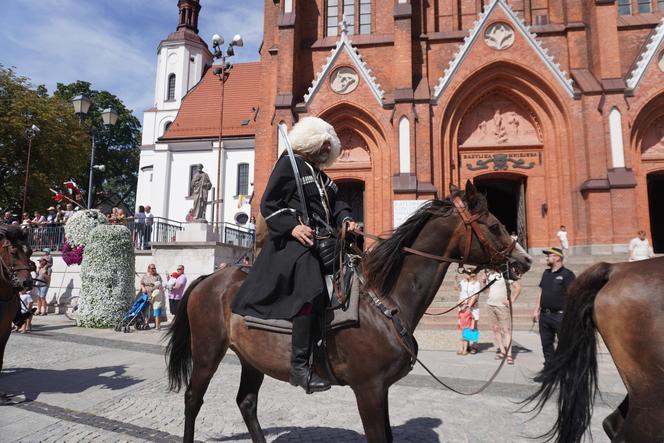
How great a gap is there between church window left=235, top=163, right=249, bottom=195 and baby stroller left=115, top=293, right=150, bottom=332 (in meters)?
22.6

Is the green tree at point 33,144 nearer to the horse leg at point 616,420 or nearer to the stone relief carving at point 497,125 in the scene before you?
the stone relief carving at point 497,125

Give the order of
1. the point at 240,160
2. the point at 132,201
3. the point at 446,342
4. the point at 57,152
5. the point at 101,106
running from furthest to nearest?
the point at 132,201 → the point at 101,106 → the point at 240,160 → the point at 57,152 → the point at 446,342

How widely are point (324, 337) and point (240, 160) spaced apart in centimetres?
3335

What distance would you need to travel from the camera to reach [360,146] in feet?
69.5

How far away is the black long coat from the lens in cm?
304

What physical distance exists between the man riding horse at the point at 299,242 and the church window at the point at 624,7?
959 inches

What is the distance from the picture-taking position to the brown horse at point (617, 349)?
287cm

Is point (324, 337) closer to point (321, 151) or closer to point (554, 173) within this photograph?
point (321, 151)

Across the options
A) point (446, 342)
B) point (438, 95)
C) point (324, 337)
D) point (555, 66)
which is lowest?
point (446, 342)

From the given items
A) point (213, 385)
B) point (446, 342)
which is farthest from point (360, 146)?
point (213, 385)

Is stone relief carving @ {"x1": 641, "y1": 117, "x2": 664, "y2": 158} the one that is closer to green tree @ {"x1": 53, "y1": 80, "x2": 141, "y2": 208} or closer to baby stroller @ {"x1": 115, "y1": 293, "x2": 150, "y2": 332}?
baby stroller @ {"x1": 115, "y1": 293, "x2": 150, "y2": 332}

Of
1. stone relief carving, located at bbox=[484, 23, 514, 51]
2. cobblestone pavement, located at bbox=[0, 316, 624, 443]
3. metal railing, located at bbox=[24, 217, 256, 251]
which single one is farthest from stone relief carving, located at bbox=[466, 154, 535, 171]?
cobblestone pavement, located at bbox=[0, 316, 624, 443]

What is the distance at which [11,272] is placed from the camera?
5.52 meters

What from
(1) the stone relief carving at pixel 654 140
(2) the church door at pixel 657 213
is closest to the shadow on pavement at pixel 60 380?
(1) the stone relief carving at pixel 654 140
